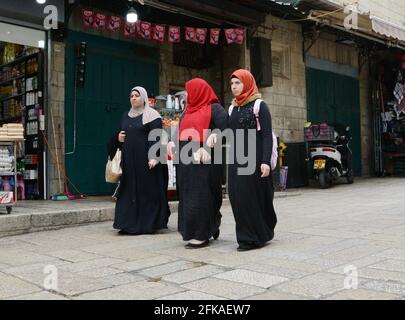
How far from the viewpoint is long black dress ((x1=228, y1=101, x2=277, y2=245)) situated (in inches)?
174

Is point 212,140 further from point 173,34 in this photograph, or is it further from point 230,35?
point 230,35

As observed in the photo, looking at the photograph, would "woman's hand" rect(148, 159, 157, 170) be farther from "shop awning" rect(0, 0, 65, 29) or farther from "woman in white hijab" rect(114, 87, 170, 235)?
"shop awning" rect(0, 0, 65, 29)

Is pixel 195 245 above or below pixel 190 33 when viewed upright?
below

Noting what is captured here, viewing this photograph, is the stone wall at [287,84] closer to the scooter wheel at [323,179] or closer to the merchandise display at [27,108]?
the scooter wheel at [323,179]

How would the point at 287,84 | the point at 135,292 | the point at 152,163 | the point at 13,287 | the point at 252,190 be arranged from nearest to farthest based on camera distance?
the point at 135,292
the point at 13,287
the point at 252,190
the point at 152,163
the point at 287,84

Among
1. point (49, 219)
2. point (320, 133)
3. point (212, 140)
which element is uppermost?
point (320, 133)

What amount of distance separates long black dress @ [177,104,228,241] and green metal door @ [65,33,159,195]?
177 inches

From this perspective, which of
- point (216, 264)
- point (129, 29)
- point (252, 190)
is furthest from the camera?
point (129, 29)

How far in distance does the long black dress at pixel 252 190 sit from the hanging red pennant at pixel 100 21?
482cm

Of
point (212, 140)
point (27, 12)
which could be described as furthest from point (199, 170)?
point (27, 12)

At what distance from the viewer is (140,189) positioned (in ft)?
18.1

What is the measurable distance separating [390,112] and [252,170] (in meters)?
11.5

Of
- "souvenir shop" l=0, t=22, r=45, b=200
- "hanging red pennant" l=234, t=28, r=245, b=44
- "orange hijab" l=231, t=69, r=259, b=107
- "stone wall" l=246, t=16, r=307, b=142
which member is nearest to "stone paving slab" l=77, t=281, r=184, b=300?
"orange hijab" l=231, t=69, r=259, b=107

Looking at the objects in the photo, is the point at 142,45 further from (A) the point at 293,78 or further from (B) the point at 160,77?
(A) the point at 293,78
